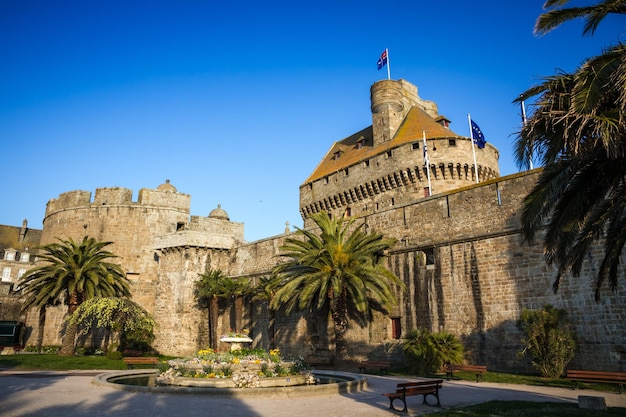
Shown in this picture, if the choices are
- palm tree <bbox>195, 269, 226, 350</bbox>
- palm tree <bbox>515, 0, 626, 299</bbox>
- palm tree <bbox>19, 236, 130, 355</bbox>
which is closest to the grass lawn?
palm tree <bbox>19, 236, 130, 355</bbox>

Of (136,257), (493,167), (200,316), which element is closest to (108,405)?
(200,316)

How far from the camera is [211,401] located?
1063 centimetres

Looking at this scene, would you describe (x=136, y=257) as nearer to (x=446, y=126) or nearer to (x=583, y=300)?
(x=446, y=126)

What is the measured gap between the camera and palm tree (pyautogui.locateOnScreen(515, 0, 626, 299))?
7492mm

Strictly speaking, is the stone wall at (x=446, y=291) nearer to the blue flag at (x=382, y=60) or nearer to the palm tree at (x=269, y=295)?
the palm tree at (x=269, y=295)

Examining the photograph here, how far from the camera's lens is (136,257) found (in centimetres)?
3562

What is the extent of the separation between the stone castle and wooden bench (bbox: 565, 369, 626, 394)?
2.53 m

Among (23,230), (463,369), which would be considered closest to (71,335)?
(463,369)

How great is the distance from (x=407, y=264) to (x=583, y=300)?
7642 mm

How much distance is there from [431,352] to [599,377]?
5950mm

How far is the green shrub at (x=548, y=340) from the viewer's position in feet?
50.5

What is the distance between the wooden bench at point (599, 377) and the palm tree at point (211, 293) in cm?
2073

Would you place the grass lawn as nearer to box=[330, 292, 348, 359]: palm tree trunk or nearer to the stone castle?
the stone castle

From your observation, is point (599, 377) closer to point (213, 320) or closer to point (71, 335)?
point (213, 320)
